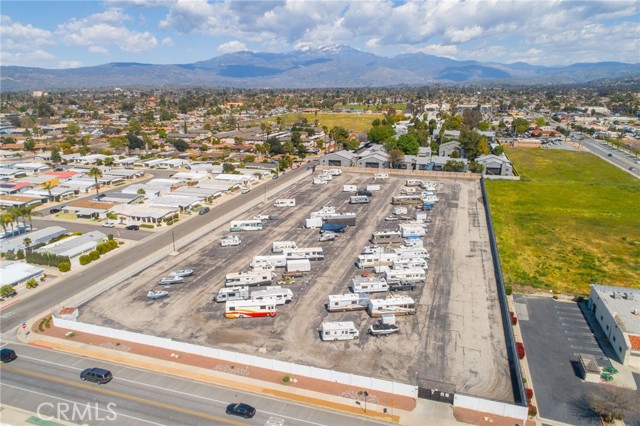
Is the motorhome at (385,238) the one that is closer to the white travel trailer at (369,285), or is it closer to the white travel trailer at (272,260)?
the white travel trailer at (369,285)

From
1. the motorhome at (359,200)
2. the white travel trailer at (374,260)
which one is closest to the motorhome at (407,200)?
the motorhome at (359,200)

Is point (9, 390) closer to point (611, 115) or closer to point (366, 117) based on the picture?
point (366, 117)

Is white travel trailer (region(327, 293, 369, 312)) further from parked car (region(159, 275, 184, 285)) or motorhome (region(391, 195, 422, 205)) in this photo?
motorhome (region(391, 195, 422, 205))

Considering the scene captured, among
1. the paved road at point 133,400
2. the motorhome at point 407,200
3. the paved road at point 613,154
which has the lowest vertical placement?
the paved road at point 133,400

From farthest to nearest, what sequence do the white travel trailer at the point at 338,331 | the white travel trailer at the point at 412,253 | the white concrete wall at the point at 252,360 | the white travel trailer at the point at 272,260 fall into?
the white travel trailer at the point at 412,253 → the white travel trailer at the point at 272,260 → the white travel trailer at the point at 338,331 → the white concrete wall at the point at 252,360

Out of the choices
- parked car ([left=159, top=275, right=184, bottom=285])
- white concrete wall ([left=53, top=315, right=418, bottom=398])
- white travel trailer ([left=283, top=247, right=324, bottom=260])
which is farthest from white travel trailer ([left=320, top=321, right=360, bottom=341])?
parked car ([left=159, top=275, right=184, bottom=285])

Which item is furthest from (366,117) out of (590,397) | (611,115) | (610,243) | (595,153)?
(590,397)

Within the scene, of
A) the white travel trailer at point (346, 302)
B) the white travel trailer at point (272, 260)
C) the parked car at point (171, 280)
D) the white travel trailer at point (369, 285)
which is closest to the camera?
the white travel trailer at point (346, 302)
